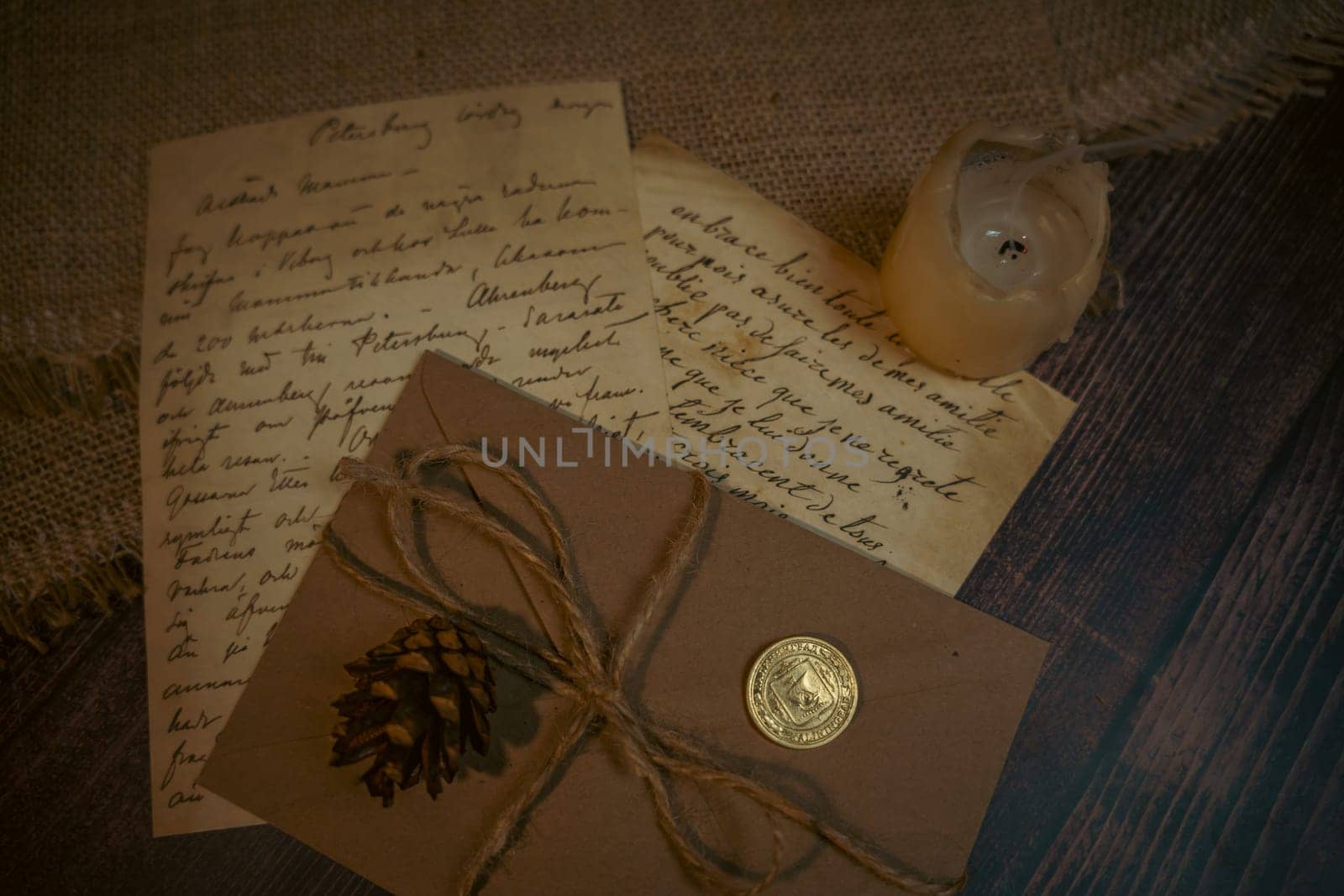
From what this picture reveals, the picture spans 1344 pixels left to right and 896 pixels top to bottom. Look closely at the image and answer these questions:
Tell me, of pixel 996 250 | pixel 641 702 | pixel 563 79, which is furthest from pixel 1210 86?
pixel 641 702

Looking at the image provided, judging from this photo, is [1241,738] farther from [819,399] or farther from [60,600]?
[60,600]

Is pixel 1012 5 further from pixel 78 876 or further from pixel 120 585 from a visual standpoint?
pixel 78 876

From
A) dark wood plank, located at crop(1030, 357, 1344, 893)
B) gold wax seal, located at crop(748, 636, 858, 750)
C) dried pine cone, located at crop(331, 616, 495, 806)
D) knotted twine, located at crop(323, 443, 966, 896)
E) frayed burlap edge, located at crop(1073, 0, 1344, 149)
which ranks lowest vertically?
dried pine cone, located at crop(331, 616, 495, 806)

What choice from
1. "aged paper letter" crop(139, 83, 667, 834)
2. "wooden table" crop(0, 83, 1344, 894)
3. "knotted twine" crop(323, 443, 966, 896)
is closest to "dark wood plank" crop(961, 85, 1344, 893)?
"wooden table" crop(0, 83, 1344, 894)

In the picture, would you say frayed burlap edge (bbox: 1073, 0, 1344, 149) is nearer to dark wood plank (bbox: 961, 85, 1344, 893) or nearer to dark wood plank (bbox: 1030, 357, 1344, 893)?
dark wood plank (bbox: 961, 85, 1344, 893)

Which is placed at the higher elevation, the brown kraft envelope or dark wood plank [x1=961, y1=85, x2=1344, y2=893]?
dark wood plank [x1=961, y1=85, x2=1344, y2=893]

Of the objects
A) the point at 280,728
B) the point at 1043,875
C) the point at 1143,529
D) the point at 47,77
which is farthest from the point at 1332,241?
the point at 47,77
